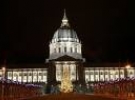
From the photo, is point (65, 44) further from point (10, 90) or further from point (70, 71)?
point (10, 90)

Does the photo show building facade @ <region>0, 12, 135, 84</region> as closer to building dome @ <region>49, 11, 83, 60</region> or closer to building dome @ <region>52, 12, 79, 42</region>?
building dome @ <region>49, 11, 83, 60</region>

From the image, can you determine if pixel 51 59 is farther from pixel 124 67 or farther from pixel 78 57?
pixel 124 67

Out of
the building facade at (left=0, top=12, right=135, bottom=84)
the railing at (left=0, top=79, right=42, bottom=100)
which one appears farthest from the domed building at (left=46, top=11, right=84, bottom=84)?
the railing at (left=0, top=79, right=42, bottom=100)

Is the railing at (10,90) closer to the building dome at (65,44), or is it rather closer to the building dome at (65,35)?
the building dome at (65,44)

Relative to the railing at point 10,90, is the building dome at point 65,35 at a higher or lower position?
higher

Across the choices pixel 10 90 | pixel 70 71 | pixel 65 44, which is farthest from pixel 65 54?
pixel 10 90

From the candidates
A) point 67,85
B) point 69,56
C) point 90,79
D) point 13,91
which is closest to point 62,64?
point 69,56

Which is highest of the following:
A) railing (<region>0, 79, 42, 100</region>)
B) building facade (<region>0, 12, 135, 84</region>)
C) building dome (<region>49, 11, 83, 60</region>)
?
building dome (<region>49, 11, 83, 60</region>)

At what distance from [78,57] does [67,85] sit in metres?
54.2

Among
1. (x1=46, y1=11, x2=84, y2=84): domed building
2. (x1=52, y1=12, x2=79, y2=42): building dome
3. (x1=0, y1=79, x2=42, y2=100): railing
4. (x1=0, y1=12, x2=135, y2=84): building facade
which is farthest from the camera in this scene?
(x1=52, y1=12, x2=79, y2=42): building dome

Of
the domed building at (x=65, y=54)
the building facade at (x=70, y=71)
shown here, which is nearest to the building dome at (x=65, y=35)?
the domed building at (x=65, y=54)

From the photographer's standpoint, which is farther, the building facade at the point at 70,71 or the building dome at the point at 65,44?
the building dome at the point at 65,44

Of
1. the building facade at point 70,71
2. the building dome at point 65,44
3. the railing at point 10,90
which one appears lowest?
the railing at point 10,90

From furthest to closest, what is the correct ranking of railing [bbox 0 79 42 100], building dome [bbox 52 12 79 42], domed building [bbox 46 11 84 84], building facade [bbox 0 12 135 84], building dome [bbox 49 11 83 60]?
building dome [bbox 52 12 79 42] < building dome [bbox 49 11 83 60] < building facade [bbox 0 12 135 84] < domed building [bbox 46 11 84 84] < railing [bbox 0 79 42 100]
